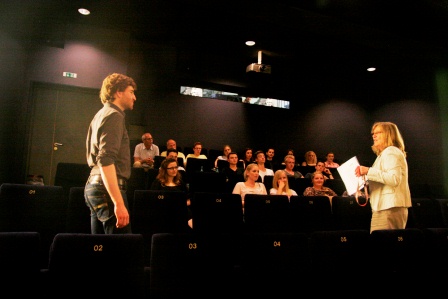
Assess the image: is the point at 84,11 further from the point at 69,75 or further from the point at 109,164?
the point at 109,164

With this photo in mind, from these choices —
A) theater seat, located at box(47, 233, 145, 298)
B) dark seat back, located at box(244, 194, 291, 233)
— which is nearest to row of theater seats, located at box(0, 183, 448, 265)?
dark seat back, located at box(244, 194, 291, 233)

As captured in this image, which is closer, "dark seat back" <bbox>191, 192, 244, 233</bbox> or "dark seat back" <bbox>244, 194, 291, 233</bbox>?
"dark seat back" <bbox>191, 192, 244, 233</bbox>

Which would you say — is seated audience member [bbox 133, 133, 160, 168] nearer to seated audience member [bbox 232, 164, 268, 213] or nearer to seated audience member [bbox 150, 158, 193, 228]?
seated audience member [bbox 150, 158, 193, 228]

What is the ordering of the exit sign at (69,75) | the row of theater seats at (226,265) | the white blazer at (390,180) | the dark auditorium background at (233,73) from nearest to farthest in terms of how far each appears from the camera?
the row of theater seats at (226,265) → the white blazer at (390,180) → the dark auditorium background at (233,73) → the exit sign at (69,75)

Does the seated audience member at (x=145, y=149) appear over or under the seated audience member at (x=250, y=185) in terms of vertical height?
over

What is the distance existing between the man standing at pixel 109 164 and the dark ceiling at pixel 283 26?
10.4 feet

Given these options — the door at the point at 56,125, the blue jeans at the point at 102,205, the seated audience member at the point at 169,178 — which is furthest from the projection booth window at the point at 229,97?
the blue jeans at the point at 102,205

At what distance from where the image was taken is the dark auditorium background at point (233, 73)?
15.6ft

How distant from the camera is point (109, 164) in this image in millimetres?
1485

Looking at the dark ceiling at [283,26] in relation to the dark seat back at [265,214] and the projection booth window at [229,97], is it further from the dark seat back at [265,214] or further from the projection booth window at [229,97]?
the dark seat back at [265,214]

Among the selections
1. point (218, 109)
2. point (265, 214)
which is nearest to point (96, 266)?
point (265, 214)

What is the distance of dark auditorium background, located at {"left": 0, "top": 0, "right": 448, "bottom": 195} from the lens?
15.6 ft

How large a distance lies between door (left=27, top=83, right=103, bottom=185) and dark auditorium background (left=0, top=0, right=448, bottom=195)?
0.05 feet

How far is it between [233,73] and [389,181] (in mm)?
5475
